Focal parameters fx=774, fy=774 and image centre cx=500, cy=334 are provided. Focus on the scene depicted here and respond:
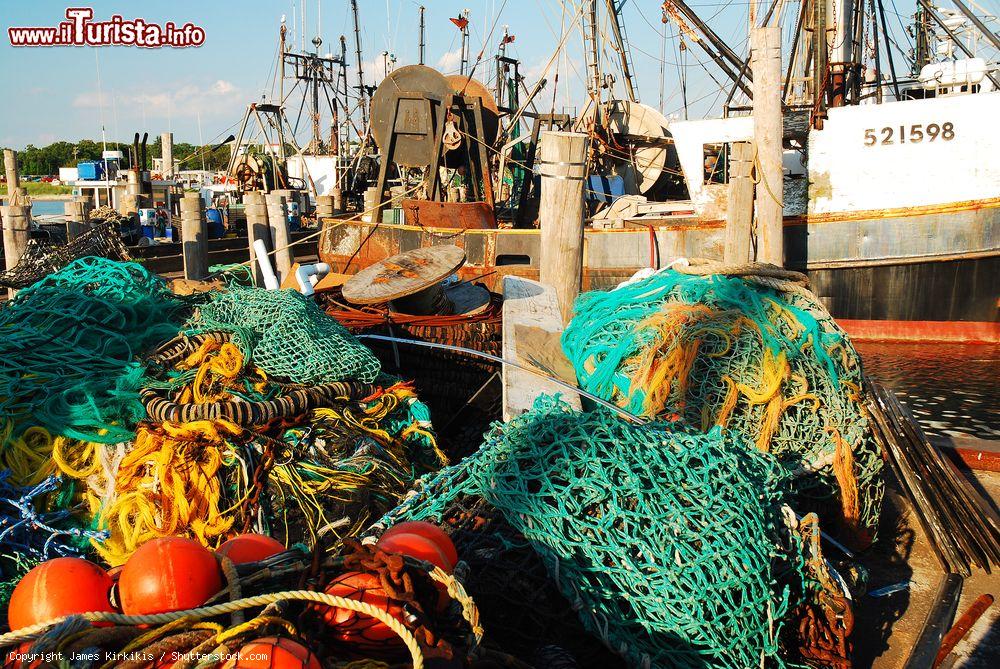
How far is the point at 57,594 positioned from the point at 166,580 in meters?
0.31

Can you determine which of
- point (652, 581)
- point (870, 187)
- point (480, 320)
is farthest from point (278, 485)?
point (870, 187)

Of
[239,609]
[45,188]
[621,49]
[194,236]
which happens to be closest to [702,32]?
[621,49]

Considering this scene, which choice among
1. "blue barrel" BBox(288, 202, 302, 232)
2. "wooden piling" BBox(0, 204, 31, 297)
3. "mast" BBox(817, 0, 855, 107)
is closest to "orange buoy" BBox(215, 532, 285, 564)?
"wooden piling" BBox(0, 204, 31, 297)

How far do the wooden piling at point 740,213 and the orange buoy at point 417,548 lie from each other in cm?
695

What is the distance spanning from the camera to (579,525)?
2.60 m

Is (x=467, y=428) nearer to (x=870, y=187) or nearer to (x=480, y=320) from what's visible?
(x=480, y=320)

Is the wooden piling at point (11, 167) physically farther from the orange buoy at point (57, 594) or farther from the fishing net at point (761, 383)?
the orange buoy at point (57, 594)

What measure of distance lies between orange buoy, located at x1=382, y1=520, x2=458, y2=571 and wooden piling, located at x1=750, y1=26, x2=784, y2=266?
748cm

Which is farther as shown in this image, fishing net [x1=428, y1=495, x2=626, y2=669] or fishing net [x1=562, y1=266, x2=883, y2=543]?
fishing net [x1=562, y1=266, x2=883, y2=543]

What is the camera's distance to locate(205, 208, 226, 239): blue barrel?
72.2ft

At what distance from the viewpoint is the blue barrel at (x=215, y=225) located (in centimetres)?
2200

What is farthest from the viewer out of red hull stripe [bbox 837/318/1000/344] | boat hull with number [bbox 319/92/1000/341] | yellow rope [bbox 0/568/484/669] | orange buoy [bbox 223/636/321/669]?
red hull stripe [bbox 837/318/1000/344]

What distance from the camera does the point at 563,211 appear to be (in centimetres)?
577

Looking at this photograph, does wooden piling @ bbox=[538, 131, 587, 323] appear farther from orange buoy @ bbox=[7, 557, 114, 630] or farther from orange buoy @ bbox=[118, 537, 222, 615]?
orange buoy @ bbox=[7, 557, 114, 630]
